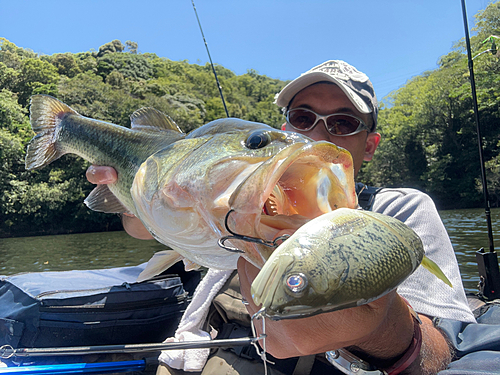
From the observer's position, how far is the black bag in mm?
2625

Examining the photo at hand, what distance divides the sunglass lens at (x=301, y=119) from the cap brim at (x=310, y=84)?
151mm

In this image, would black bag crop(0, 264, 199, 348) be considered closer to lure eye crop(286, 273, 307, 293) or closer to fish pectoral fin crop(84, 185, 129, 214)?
fish pectoral fin crop(84, 185, 129, 214)

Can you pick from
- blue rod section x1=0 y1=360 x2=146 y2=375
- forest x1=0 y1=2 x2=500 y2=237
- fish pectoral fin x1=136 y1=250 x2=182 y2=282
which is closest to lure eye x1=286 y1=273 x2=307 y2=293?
fish pectoral fin x1=136 y1=250 x2=182 y2=282

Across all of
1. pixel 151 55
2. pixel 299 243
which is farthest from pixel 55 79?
pixel 299 243

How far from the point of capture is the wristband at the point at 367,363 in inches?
48.8

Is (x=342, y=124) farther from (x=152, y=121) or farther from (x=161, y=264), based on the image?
(x=161, y=264)

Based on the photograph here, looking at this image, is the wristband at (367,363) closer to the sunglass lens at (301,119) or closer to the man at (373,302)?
the man at (373,302)

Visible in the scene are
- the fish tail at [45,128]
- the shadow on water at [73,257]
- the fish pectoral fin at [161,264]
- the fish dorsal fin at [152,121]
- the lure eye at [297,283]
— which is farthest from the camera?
the shadow on water at [73,257]

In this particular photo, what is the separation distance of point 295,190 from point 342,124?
4.62 feet

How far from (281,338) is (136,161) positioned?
111cm

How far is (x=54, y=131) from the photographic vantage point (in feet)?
8.18

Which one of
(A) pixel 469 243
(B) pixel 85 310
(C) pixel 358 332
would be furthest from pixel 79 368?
(A) pixel 469 243

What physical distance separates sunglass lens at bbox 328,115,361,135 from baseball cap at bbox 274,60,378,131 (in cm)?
11

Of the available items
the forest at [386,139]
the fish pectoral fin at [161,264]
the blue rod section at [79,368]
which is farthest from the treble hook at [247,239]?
the forest at [386,139]
